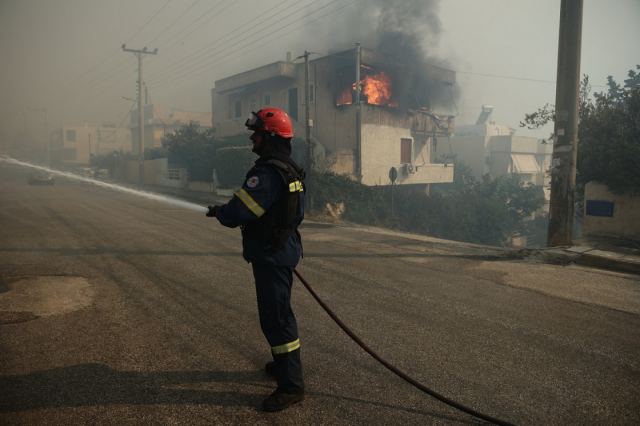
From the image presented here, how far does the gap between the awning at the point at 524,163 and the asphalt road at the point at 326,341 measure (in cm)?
3642

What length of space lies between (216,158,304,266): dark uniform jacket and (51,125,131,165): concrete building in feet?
258

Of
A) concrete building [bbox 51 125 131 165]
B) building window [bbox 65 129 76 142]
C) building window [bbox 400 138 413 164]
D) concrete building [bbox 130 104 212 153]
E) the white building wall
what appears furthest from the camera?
building window [bbox 65 129 76 142]

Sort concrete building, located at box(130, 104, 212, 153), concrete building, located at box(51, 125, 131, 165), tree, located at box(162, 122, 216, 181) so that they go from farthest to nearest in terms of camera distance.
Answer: concrete building, located at box(51, 125, 131, 165), concrete building, located at box(130, 104, 212, 153), tree, located at box(162, 122, 216, 181)

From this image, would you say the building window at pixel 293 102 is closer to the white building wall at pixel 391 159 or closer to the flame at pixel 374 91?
the flame at pixel 374 91

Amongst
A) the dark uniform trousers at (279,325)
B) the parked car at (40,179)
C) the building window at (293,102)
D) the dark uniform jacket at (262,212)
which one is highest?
the building window at (293,102)

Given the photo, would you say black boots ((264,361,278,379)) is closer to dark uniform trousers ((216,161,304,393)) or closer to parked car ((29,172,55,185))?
dark uniform trousers ((216,161,304,393))

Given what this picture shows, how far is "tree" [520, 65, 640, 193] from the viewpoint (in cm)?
999

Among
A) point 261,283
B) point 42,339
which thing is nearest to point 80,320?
point 42,339

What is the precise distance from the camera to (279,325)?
9.93 ft

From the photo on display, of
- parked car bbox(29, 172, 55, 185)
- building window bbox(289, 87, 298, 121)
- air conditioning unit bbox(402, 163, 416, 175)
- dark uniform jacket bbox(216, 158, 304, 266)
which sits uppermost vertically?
building window bbox(289, 87, 298, 121)

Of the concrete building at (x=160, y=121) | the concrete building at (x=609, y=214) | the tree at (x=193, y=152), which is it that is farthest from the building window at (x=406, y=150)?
the concrete building at (x=160, y=121)

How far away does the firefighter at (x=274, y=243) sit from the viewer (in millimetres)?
2940

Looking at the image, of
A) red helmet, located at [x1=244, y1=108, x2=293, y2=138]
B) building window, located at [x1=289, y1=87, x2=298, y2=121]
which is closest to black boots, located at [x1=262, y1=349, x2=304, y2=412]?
red helmet, located at [x1=244, y1=108, x2=293, y2=138]

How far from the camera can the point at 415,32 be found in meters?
32.5
